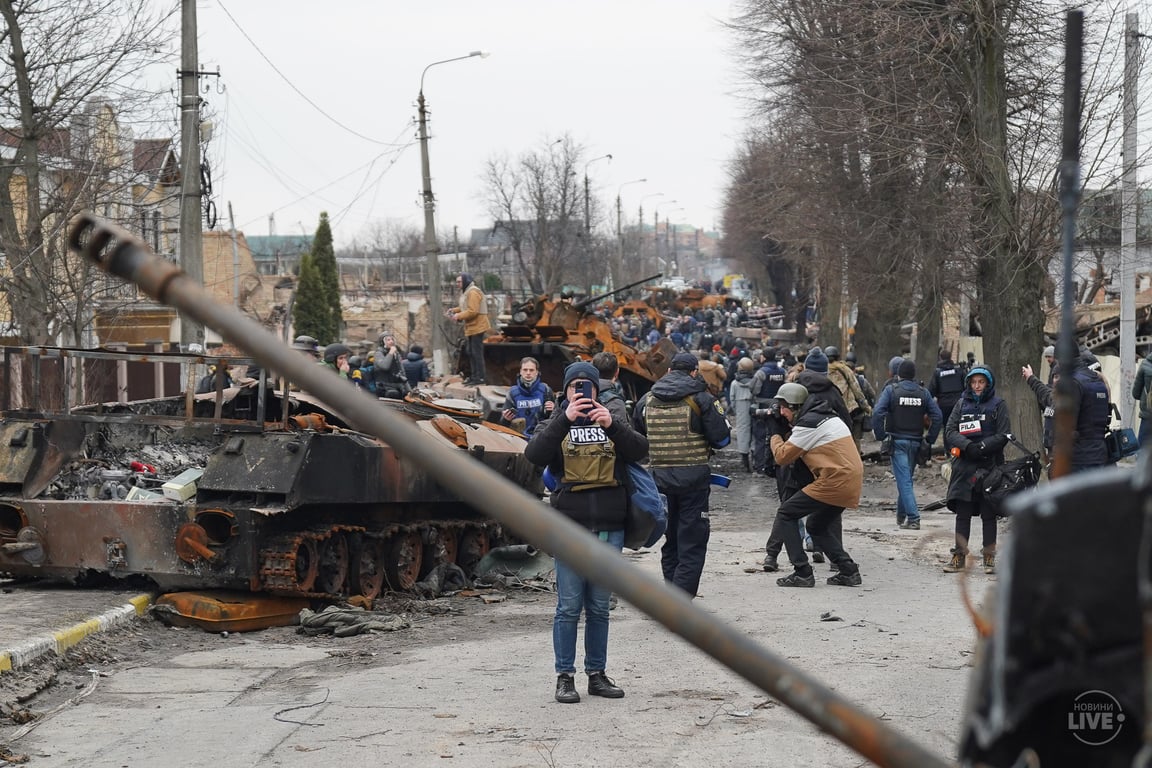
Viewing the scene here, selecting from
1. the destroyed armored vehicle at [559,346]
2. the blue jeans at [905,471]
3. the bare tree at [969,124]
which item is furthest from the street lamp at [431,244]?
the blue jeans at [905,471]

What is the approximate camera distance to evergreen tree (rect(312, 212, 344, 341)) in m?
51.5

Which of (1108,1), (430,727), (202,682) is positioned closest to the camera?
(430,727)

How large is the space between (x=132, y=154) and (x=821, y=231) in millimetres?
11579

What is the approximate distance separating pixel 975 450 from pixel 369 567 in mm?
4870

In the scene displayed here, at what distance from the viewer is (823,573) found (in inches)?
474

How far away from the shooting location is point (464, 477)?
250 cm

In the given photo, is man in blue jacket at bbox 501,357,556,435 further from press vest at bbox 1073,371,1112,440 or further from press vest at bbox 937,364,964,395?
press vest at bbox 937,364,964,395

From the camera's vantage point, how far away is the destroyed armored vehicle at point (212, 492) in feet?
32.3

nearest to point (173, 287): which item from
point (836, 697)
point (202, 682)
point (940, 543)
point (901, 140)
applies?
point (836, 697)

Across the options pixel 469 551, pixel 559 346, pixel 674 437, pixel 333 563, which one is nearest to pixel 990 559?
pixel 674 437

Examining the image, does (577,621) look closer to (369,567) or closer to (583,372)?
(583,372)

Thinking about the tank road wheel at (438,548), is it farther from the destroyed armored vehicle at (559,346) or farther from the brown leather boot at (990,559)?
the destroyed armored vehicle at (559,346)

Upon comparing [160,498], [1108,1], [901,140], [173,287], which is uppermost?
[1108,1]

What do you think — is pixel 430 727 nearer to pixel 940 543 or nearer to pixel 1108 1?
pixel 940 543
